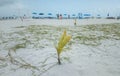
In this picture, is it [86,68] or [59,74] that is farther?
[86,68]

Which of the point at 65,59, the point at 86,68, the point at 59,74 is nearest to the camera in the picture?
the point at 59,74

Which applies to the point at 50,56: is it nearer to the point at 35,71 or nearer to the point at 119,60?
the point at 35,71

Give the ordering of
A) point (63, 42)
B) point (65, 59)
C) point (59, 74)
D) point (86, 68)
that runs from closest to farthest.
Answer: point (59, 74) < point (86, 68) < point (63, 42) < point (65, 59)

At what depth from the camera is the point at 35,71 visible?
4227mm

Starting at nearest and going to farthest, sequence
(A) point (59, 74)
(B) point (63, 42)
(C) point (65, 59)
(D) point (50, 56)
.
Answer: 1. (A) point (59, 74)
2. (B) point (63, 42)
3. (C) point (65, 59)
4. (D) point (50, 56)

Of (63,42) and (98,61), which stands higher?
(63,42)

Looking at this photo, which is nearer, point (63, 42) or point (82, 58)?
point (63, 42)

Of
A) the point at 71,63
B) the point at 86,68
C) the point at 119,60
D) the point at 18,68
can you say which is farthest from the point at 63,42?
the point at 119,60

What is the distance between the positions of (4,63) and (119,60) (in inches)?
128

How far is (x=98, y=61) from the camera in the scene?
191 inches

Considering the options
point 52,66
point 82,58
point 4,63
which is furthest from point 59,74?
point 4,63

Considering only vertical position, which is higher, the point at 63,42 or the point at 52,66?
the point at 63,42

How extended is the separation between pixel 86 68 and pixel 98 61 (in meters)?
0.72

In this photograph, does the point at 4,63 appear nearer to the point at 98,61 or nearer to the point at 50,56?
the point at 50,56
